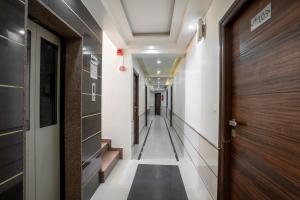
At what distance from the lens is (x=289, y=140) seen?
0.98m

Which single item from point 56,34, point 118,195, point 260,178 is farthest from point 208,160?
point 56,34

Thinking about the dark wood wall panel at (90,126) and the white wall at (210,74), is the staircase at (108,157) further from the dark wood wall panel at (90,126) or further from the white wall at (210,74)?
the white wall at (210,74)

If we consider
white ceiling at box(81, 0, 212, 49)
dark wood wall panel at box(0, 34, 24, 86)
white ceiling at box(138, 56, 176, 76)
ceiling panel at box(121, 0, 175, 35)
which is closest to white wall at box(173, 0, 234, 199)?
white ceiling at box(81, 0, 212, 49)

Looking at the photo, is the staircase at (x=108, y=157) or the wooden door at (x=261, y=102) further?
the staircase at (x=108, y=157)

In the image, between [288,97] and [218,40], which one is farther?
[218,40]

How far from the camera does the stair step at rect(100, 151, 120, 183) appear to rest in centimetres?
277

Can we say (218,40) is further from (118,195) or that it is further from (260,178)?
(118,195)

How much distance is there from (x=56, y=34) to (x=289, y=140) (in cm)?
232

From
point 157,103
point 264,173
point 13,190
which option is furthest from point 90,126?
point 157,103

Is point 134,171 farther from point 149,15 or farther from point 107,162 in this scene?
point 149,15

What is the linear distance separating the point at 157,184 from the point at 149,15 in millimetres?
2858

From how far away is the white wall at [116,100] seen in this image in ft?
12.8

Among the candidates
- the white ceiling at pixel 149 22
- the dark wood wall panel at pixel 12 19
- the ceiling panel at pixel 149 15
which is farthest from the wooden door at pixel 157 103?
the dark wood wall panel at pixel 12 19

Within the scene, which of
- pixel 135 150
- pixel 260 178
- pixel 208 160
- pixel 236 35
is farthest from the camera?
pixel 135 150
